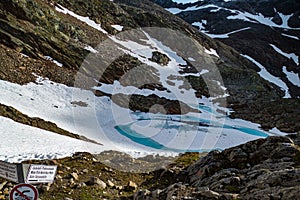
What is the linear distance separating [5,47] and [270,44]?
126m

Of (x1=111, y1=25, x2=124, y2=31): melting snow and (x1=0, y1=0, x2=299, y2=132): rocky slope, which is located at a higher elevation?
(x1=111, y1=25, x2=124, y2=31): melting snow

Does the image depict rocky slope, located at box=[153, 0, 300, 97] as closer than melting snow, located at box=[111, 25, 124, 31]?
No

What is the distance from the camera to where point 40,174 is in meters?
6.39

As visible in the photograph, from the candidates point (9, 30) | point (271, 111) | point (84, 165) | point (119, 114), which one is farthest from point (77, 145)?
point (271, 111)

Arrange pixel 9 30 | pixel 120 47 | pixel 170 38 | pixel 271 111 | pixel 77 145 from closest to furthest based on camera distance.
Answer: pixel 77 145, pixel 9 30, pixel 271 111, pixel 120 47, pixel 170 38

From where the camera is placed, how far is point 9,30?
3650 centimetres

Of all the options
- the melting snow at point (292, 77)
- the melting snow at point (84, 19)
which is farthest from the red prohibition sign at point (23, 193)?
the melting snow at point (292, 77)

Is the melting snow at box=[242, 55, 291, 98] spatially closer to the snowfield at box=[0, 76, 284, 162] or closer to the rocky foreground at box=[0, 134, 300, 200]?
the snowfield at box=[0, 76, 284, 162]

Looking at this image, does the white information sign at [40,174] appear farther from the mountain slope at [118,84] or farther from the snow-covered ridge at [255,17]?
the snow-covered ridge at [255,17]

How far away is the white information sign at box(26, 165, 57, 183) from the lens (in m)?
6.13

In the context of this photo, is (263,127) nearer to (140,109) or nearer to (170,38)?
(140,109)

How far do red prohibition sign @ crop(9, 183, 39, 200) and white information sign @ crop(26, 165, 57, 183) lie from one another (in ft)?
0.55

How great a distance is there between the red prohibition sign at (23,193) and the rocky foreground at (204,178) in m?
5.06

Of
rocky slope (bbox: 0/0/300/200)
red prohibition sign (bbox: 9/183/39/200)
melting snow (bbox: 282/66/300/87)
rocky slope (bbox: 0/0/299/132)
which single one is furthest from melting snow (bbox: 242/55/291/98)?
red prohibition sign (bbox: 9/183/39/200)
